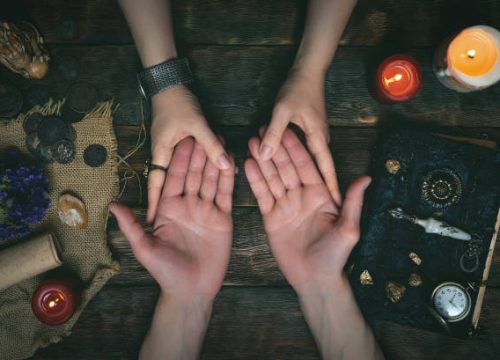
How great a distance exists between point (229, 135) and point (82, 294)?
29.3 inches

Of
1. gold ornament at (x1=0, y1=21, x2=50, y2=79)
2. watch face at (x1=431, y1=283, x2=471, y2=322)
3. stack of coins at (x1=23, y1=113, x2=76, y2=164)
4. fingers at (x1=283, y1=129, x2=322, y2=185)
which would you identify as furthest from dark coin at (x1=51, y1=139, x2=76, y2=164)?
watch face at (x1=431, y1=283, x2=471, y2=322)

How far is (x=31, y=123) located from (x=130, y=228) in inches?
21.7

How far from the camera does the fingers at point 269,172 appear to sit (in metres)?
1.25

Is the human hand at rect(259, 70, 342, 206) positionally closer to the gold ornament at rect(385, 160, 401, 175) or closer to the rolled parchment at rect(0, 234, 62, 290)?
the gold ornament at rect(385, 160, 401, 175)

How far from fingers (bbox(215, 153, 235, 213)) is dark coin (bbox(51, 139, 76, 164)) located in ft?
1.70

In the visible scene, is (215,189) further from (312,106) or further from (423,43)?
(423,43)

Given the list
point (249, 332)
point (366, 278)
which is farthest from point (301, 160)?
point (249, 332)

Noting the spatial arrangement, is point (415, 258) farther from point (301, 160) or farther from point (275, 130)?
point (275, 130)

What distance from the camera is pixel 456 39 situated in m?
1.22

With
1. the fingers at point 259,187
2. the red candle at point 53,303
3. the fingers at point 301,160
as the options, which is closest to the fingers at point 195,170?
the fingers at point 259,187

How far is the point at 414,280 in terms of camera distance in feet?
4.18

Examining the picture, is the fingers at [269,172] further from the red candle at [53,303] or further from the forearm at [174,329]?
the red candle at [53,303]

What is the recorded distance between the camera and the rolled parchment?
4.09 feet

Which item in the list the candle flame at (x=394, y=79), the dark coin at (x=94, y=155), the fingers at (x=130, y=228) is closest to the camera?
the fingers at (x=130, y=228)
